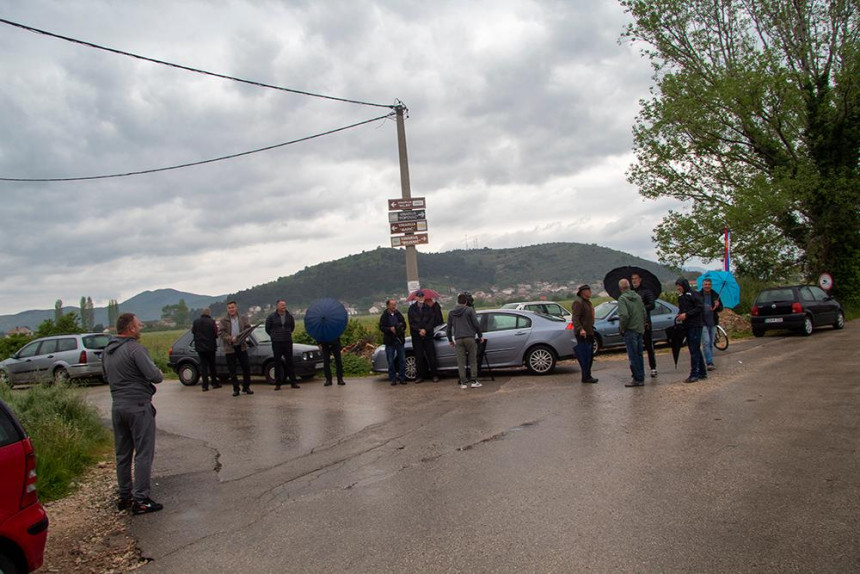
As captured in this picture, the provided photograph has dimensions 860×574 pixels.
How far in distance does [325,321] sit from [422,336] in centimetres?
214

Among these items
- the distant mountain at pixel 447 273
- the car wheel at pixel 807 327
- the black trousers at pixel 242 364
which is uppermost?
the distant mountain at pixel 447 273

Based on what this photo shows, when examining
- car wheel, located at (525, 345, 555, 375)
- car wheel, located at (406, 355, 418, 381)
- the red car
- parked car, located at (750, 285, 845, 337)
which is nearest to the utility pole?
car wheel, located at (406, 355, 418, 381)

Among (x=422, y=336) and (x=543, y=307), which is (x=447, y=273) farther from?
(x=422, y=336)

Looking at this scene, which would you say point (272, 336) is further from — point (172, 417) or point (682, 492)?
point (682, 492)

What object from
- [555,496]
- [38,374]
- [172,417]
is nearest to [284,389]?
[172,417]

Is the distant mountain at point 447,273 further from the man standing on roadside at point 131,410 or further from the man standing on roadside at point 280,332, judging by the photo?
the man standing on roadside at point 131,410

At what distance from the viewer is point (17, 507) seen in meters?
4.03

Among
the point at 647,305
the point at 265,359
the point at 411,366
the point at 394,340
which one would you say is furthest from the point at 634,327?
the point at 265,359

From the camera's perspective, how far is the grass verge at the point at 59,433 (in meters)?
7.08

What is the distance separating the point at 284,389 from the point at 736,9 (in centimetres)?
2567

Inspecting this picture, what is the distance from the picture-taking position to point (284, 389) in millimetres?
14922

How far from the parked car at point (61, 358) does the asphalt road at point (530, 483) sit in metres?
9.79

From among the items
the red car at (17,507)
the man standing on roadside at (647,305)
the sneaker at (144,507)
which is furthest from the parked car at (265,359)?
the red car at (17,507)

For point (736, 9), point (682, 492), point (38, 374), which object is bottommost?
point (682, 492)
